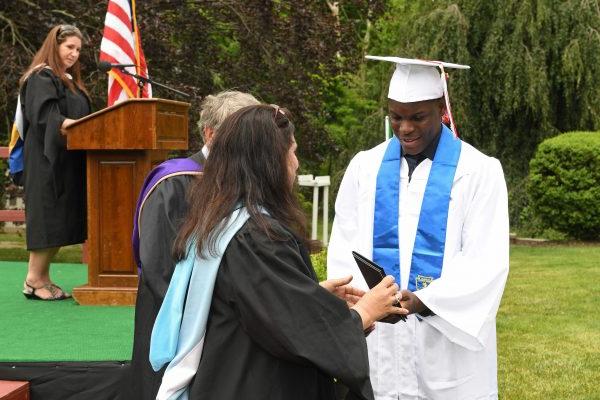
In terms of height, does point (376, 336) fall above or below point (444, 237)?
below

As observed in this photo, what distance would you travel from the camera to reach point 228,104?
4.40 metres

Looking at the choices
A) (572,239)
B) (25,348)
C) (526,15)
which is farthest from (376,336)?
(526,15)

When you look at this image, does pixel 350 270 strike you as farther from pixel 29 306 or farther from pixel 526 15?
pixel 526 15

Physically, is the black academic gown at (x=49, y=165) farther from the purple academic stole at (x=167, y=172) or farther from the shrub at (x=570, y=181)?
the shrub at (x=570, y=181)

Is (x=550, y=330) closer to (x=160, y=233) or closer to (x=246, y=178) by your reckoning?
(x=160, y=233)

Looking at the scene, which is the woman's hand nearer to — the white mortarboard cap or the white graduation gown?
the white graduation gown

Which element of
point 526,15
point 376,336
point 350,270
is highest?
point 526,15

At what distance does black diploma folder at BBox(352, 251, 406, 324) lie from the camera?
3674 millimetres

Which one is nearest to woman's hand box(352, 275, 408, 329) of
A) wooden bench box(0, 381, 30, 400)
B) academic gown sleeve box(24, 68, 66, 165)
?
wooden bench box(0, 381, 30, 400)

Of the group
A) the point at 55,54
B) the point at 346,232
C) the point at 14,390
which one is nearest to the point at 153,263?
the point at 346,232

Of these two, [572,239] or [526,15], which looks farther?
[526,15]

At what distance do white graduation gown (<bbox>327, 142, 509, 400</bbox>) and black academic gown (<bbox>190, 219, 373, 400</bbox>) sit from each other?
26.1 inches

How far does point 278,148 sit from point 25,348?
2.84 m

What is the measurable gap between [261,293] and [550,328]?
6.29 m
